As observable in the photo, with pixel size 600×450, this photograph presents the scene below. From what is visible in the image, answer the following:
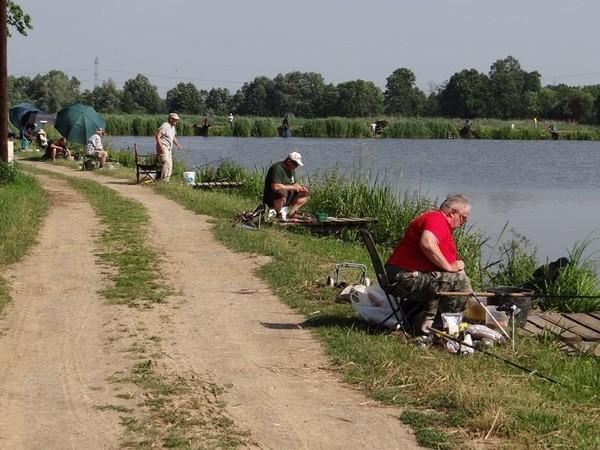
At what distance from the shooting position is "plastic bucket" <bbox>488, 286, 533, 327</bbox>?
7383 mm

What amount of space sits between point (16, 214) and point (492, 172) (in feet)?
68.1

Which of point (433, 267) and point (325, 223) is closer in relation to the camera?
point (433, 267)

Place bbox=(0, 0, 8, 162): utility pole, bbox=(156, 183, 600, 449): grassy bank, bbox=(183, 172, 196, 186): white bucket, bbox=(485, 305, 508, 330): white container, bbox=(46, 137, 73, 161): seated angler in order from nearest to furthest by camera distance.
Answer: bbox=(156, 183, 600, 449): grassy bank → bbox=(485, 305, 508, 330): white container → bbox=(0, 0, 8, 162): utility pole → bbox=(183, 172, 196, 186): white bucket → bbox=(46, 137, 73, 161): seated angler

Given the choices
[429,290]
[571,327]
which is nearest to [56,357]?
[429,290]

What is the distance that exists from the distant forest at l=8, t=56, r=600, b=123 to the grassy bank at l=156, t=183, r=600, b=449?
255 feet

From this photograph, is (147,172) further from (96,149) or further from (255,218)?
(255,218)

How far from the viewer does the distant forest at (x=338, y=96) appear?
90875 mm

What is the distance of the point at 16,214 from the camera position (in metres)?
13.1

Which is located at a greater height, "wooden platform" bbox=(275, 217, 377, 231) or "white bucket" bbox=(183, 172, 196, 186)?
"white bucket" bbox=(183, 172, 196, 186)

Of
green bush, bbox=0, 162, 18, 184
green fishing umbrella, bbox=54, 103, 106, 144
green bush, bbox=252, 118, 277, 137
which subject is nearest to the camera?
green bush, bbox=0, 162, 18, 184

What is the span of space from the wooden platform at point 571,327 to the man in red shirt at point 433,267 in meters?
1.08

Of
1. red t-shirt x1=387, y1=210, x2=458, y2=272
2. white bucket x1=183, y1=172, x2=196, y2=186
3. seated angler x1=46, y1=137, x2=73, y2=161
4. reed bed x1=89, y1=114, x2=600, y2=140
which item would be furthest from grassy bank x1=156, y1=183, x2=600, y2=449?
reed bed x1=89, y1=114, x2=600, y2=140

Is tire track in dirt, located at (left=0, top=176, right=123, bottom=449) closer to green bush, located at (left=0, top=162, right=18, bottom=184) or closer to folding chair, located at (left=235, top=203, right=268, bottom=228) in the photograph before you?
folding chair, located at (left=235, top=203, right=268, bottom=228)

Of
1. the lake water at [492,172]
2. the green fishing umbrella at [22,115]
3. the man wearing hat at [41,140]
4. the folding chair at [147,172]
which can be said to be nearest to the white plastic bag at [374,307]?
the lake water at [492,172]
